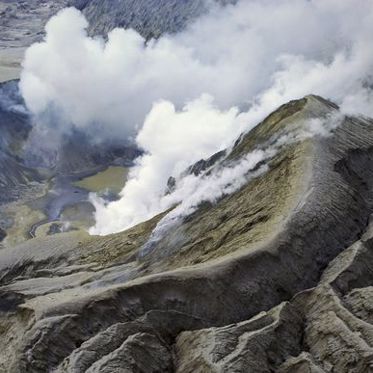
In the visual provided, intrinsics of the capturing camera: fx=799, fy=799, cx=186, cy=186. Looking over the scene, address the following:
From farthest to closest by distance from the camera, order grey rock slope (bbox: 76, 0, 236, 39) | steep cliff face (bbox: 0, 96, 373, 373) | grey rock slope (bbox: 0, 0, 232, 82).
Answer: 1. grey rock slope (bbox: 0, 0, 232, 82)
2. grey rock slope (bbox: 76, 0, 236, 39)
3. steep cliff face (bbox: 0, 96, 373, 373)

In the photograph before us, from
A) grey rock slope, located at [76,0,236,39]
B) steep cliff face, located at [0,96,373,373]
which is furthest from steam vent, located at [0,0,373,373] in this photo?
grey rock slope, located at [76,0,236,39]

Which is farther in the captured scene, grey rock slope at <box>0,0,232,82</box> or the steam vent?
grey rock slope at <box>0,0,232,82</box>

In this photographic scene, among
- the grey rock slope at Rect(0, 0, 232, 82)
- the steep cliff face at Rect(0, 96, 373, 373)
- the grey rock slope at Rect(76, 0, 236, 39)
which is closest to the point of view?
the steep cliff face at Rect(0, 96, 373, 373)

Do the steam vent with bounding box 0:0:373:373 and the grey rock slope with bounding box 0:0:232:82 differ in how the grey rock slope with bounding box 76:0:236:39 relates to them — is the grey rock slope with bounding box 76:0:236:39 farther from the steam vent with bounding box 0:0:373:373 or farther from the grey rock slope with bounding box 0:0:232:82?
the steam vent with bounding box 0:0:373:373

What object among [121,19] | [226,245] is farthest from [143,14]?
[226,245]

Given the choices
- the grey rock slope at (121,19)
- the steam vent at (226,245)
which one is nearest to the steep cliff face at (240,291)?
the steam vent at (226,245)

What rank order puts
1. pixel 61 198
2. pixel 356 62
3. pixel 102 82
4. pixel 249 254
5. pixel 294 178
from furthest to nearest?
pixel 102 82, pixel 61 198, pixel 356 62, pixel 294 178, pixel 249 254

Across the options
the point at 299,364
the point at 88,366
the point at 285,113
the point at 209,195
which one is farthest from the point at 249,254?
the point at 285,113

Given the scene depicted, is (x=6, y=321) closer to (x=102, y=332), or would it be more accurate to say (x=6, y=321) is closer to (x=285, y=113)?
(x=102, y=332)
